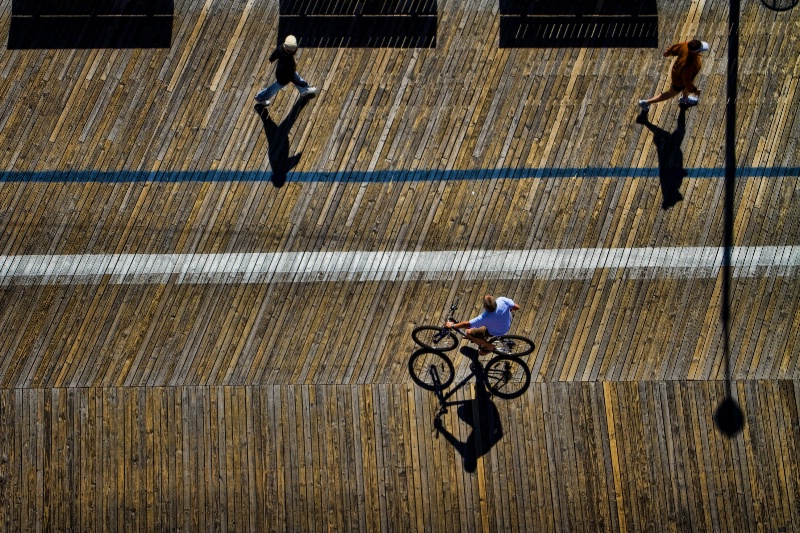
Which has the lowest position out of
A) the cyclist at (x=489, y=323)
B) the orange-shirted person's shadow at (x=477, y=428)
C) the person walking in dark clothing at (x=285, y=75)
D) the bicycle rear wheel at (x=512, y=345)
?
A: the orange-shirted person's shadow at (x=477, y=428)

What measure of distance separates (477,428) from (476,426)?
0.04 metres

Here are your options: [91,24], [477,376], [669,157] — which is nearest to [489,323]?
[477,376]

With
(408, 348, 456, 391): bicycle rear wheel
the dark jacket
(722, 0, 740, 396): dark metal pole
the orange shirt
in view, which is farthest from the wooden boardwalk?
the orange shirt

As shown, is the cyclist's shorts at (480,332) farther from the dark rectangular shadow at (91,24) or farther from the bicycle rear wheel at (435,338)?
the dark rectangular shadow at (91,24)

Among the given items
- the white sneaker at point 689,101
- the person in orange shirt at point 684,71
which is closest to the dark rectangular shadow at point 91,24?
the person in orange shirt at point 684,71

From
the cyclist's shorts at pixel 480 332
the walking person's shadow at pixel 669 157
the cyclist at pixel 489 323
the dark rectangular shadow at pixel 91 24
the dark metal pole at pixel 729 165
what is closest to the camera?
the cyclist at pixel 489 323

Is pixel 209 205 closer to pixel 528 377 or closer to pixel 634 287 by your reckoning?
pixel 528 377

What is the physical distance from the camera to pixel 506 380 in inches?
447

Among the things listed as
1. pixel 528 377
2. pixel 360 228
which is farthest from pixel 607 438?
pixel 360 228

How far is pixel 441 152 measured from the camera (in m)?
12.5

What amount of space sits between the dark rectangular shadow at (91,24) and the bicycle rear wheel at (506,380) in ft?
27.6

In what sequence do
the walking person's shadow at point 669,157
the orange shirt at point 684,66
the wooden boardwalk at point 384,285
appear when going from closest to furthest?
the wooden boardwalk at point 384,285 < the orange shirt at point 684,66 < the walking person's shadow at point 669,157

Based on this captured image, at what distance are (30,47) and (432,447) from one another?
33.8ft

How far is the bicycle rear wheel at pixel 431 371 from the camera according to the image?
1138 centimetres
